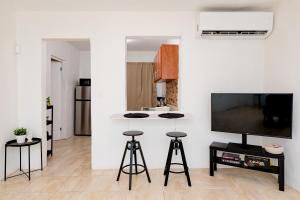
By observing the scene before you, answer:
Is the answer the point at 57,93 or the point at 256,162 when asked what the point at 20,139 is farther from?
the point at 256,162

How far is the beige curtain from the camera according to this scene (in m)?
6.47

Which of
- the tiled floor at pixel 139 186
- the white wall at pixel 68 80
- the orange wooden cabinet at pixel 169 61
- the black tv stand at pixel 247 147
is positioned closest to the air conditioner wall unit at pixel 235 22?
the orange wooden cabinet at pixel 169 61

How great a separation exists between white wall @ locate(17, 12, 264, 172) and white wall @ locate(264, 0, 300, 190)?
0.32 metres

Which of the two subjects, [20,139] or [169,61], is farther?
[169,61]

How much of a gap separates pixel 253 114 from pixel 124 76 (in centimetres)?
189

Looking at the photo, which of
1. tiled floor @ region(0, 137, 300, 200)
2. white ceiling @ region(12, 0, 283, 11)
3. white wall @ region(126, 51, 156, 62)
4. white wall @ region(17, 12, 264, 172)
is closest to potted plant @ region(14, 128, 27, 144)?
white wall @ region(17, 12, 264, 172)

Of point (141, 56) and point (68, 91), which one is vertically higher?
point (141, 56)

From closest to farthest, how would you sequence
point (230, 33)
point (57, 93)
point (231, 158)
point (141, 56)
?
point (231, 158), point (230, 33), point (57, 93), point (141, 56)

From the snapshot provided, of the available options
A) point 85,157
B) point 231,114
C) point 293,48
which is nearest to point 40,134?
point 85,157

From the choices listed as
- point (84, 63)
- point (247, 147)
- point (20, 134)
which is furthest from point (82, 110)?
point (247, 147)

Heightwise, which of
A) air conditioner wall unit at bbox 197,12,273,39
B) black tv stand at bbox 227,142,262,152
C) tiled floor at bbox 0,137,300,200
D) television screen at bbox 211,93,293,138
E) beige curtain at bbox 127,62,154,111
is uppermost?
air conditioner wall unit at bbox 197,12,273,39

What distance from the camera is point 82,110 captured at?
6043 millimetres

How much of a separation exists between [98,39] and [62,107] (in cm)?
308

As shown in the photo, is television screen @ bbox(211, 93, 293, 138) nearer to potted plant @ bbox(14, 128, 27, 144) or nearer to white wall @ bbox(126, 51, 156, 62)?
potted plant @ bbox(14, 128, 27, 144)
